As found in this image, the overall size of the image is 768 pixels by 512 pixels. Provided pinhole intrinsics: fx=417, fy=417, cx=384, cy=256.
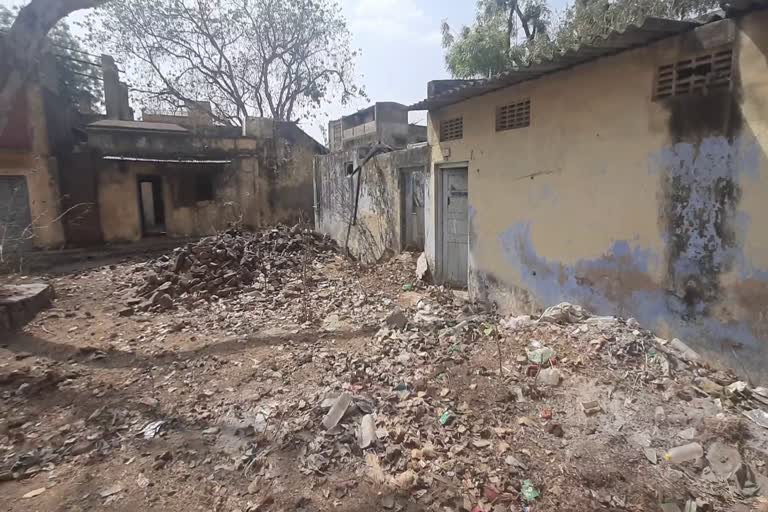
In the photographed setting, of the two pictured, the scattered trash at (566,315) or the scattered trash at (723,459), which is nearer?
the scattered trash at (723,459)

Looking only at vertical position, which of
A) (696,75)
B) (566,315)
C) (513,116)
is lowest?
(566,315)

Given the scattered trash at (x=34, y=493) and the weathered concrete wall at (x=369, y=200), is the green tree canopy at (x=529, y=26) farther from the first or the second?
the scattered trash at (x=34, y=493)

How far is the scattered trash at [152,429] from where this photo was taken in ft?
10.3

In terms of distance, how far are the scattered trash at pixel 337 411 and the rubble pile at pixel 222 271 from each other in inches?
149

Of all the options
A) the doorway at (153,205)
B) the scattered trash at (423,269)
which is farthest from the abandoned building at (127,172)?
the scattered trash at (423,269)

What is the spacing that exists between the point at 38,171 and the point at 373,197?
951cm

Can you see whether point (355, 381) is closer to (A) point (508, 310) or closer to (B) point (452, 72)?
(A) point (508, 310)

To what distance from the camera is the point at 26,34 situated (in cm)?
492

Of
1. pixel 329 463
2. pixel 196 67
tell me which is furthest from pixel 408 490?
pixel 196 67

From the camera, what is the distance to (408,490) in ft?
8.02

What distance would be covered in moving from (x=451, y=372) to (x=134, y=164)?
1322 cm

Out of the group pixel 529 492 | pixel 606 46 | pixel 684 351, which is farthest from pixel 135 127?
pixel 684 351

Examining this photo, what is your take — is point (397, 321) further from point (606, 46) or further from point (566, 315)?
point (606, 46)

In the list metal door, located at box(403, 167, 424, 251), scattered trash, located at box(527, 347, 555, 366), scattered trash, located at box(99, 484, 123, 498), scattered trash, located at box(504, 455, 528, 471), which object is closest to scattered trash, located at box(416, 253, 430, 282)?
metal door, located at box(403, 167, 424, 251)
